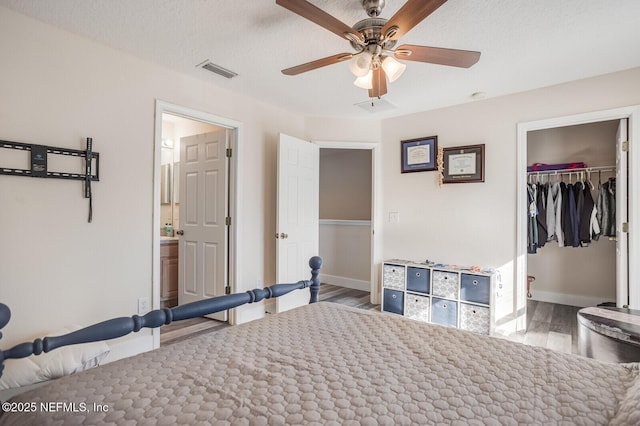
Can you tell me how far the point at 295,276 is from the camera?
12.3 ft

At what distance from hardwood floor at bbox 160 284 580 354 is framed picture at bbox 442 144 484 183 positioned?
1.64 metres

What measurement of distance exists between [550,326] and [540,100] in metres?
2.32

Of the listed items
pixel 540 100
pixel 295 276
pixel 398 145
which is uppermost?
pixel 540 100

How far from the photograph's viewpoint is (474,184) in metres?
3.51

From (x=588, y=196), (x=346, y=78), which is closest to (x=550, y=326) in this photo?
(x=588, y=196)

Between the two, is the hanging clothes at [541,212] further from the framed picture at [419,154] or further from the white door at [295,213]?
the white door at [295,213]

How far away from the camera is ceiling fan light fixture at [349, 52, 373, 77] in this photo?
1853mm

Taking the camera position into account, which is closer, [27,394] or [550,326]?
[27,394]

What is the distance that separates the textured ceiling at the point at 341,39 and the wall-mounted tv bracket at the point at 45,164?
32.2 inches

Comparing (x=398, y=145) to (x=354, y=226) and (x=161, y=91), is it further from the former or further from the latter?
(x=161, y=91)

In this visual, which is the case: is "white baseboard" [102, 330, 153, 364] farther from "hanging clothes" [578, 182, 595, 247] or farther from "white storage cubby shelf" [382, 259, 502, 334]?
"hanging clothes" [578, 182, 595, 247]

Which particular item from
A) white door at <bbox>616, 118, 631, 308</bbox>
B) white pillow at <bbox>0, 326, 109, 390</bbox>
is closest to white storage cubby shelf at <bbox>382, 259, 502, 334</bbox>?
white door at <bbox>616, 118, 631, 308</bbox>

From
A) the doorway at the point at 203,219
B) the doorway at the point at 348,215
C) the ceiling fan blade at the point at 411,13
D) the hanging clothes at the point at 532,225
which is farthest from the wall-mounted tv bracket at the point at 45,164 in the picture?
the hanging clothes at the point at 532,225

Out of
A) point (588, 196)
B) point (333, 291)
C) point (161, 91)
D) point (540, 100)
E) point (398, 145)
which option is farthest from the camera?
point (333, 291)
